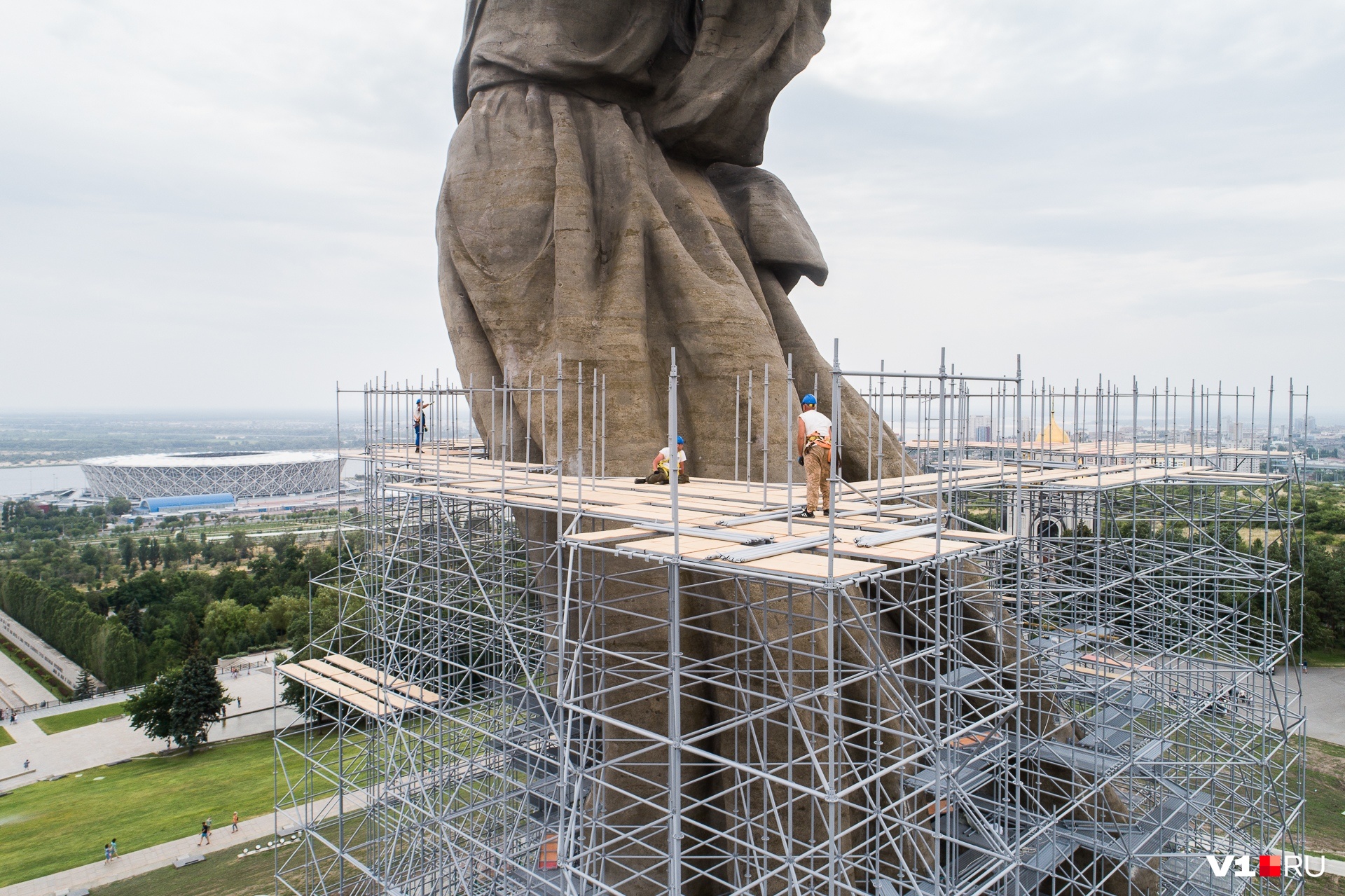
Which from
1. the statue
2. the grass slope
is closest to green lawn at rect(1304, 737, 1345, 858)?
the statue

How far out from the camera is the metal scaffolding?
23.4ft

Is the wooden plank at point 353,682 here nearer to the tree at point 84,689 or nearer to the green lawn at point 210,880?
the green lawn at point 210,880

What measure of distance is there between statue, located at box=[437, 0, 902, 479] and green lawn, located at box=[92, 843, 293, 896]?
1054 centimetres

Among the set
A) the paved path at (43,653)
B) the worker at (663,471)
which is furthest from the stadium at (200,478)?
the worker at (663,471)

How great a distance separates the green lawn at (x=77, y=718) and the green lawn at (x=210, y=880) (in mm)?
12291

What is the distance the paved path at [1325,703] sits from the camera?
21.7m

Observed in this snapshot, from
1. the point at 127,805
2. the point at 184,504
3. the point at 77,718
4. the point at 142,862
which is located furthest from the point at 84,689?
the point at 184,504

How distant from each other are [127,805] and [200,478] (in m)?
90.7

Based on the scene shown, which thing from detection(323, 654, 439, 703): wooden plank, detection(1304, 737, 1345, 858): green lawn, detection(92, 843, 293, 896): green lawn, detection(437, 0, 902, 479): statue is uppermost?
detection(437, 0, 902, 479): statue

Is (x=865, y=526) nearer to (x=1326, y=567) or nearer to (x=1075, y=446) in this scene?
(x=1075, y=446)

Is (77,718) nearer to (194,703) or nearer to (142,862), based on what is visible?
(194,703)

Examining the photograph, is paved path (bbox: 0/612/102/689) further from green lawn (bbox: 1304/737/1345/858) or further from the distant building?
the distant building

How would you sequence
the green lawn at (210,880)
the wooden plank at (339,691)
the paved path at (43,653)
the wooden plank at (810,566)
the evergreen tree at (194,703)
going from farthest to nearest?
the paved path at (43,653), the evergreen tree at (194,703), the green lawn at (210,880), the wooden plank at (339,691), the wooden plank at (810,566)

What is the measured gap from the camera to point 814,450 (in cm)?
732
